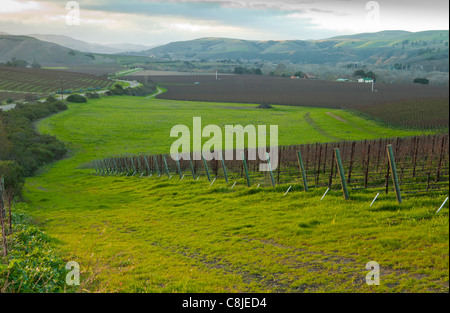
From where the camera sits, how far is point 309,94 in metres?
112

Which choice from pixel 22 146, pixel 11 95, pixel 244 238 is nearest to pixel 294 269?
pixel 244 238

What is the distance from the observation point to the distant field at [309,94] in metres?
56.4

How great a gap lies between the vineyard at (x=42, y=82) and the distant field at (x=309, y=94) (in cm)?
2290

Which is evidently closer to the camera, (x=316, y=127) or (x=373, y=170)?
(x=373, y=170)

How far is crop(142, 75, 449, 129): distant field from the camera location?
56428 millimetres

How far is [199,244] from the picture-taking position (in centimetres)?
1101

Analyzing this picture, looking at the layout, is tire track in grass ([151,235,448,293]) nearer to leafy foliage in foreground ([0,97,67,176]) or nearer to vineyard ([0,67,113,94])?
leafy foliage in foreground ([0,97,67,176])

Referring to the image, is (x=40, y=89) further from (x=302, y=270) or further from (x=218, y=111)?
(x=302, y=270)

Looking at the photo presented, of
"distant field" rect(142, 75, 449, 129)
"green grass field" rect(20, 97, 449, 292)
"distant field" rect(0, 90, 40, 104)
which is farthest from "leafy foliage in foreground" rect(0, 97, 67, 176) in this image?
"distant field" rect(142, 75, 449, 129)

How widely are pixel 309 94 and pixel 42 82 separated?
229ft

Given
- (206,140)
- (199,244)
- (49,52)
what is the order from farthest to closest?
(49,52), (206,140), (199,244)

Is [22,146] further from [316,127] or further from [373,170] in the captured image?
[316,127]
